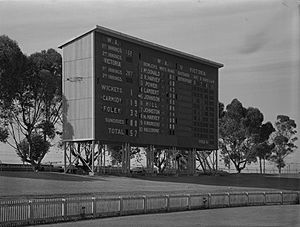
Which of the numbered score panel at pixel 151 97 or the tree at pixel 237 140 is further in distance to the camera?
the tree at pixel 237 140

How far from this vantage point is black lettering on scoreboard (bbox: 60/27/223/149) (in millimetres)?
35188

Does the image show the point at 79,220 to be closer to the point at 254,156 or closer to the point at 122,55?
the point at 122,55

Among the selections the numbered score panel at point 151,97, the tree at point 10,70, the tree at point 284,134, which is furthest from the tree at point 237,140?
the tree at point 10,70

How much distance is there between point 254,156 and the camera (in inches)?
2751

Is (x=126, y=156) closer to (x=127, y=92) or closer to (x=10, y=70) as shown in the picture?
(x=127, y=92)

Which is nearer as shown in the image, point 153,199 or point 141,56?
point 153,199

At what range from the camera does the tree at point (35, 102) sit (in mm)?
49312

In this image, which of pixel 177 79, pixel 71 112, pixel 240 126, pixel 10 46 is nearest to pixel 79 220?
pixel 71 112

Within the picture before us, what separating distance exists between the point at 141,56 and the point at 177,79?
413 centimetres

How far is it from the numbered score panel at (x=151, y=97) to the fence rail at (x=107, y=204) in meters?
11.2

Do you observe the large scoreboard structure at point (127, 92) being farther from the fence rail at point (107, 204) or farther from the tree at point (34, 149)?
the tree at point (34, 149)

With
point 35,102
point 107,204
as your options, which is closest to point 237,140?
point 35,102

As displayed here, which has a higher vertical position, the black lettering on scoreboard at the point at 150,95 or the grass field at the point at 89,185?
the black lettering on scoreboard at the point at 150,95

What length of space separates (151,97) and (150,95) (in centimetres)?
18
